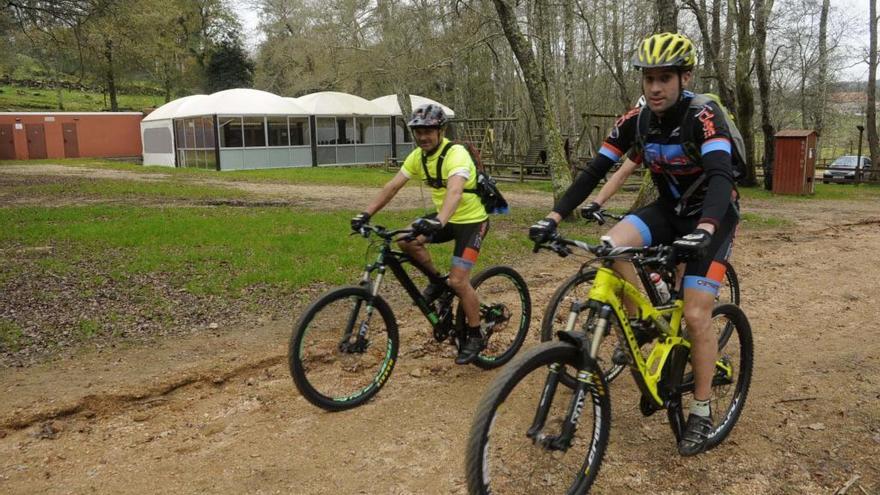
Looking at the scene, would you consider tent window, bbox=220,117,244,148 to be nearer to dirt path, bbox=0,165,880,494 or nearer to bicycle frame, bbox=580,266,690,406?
dirt path, bbox=0,165,880,494

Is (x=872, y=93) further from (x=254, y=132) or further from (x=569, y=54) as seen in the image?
(x=254, y=132)

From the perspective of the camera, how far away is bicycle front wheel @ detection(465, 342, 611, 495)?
273cm

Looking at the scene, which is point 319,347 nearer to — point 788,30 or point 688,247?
point 688,247

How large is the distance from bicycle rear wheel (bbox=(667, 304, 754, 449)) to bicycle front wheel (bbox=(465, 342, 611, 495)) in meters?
0.76

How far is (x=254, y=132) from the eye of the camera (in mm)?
32312

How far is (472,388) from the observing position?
470cm

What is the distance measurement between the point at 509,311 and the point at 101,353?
3472mm

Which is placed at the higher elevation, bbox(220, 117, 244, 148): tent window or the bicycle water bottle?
bbox(220, 117, 244, 148): tent window

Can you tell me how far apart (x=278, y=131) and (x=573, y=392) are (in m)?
32.2

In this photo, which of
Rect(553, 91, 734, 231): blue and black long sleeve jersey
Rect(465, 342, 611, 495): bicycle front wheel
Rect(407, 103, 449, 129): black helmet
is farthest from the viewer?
Rect(407, 103, 449, 129): black helmet

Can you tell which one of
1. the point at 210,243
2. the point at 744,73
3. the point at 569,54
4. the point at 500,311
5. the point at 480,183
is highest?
the point at 569,54

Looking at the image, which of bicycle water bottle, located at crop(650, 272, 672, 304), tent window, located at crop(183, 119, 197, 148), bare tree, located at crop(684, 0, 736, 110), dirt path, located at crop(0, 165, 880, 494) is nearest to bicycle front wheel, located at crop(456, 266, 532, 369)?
dirt path, located at crop(0, 165, 880, 494)

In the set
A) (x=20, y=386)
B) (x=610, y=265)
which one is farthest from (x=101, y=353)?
(x=610, y=265)

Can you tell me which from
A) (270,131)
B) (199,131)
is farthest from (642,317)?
(199,131)
